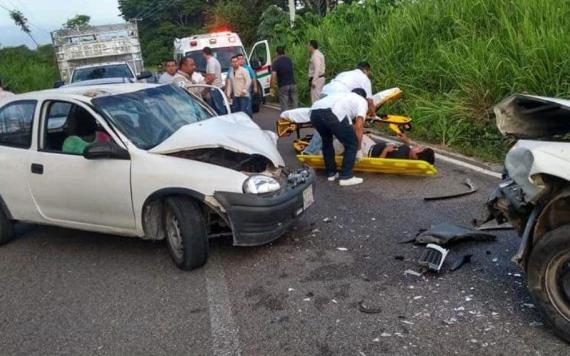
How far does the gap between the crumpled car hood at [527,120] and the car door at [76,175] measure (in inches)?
117

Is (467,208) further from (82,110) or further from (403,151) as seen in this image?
(82,110)

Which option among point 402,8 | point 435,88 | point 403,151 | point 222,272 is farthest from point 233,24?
point 222,272

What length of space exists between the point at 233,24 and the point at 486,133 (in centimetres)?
3620

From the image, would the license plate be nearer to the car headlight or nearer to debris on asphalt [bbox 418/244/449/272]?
the car headlight

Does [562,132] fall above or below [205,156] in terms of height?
above

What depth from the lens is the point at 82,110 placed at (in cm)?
549

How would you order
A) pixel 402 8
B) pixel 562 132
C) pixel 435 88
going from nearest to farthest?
pixel 562 132, pixel 435 88, pixel 402 8

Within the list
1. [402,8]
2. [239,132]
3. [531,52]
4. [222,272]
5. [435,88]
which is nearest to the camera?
[222,272]

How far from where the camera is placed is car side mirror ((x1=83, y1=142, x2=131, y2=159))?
4.92 metres

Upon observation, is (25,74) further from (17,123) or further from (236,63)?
(17,123)

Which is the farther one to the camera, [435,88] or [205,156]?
[435,88]

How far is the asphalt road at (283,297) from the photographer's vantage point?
3.57 metres

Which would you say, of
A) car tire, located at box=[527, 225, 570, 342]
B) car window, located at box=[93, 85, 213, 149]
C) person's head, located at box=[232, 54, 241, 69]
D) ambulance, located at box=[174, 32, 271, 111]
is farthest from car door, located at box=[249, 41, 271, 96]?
car tire, located at box=[527, 225, 570, 342]

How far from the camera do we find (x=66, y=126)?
5.59m
